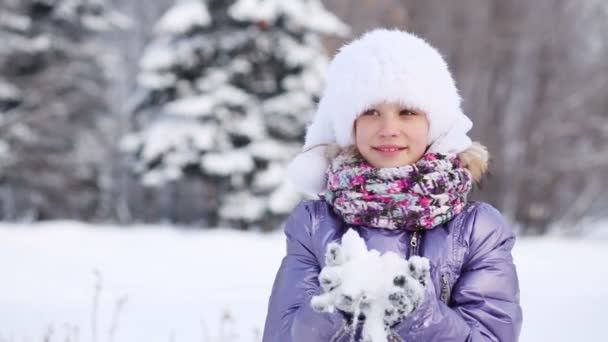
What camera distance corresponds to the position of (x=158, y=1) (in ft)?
73.1

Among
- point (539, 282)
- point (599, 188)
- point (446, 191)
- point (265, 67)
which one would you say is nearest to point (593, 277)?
point (539, 282)

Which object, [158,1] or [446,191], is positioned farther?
[158,1]

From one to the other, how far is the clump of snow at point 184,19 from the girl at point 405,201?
1060 cm

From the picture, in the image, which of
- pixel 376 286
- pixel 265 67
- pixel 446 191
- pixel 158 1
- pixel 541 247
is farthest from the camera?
pixel 158 1

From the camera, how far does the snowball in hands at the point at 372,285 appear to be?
1.49 metres

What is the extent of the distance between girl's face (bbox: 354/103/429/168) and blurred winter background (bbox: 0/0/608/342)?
2.73 meters

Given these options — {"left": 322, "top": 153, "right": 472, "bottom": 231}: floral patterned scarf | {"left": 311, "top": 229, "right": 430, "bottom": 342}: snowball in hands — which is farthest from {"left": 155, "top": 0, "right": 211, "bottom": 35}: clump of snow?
{"left": 311, "top": 229, "right": 430, "bottom": 342}: snowball in hands

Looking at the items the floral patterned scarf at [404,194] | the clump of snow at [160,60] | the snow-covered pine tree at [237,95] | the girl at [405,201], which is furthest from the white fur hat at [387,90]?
the clump of snow at [160,60]

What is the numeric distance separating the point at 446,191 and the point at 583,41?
48.3ft

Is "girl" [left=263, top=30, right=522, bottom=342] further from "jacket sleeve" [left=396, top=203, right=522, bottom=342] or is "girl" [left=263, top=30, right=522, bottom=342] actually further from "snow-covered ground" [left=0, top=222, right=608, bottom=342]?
"snow-covered ground" [left=0, top=222, right=608, bottom=342]

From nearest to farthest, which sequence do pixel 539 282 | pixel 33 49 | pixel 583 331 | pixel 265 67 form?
pixel 583 331, pixel 539 282, pixel 265 67, pixel 33 49

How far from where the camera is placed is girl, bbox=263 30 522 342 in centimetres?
189

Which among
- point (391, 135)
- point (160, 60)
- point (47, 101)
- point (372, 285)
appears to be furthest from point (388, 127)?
point (47, 101)

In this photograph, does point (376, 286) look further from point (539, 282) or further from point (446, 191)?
point (539, 282)
